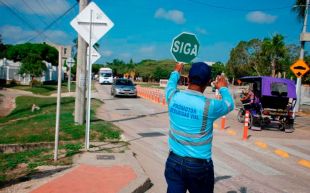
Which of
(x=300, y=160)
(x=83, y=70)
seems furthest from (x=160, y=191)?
(x=83, y=70)

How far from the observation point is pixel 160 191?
667 cm

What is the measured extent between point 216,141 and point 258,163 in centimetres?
301

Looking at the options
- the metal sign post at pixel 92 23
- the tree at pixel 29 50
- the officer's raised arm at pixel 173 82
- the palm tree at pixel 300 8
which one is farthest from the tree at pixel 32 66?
the officer's raised arm at pixel 173 82

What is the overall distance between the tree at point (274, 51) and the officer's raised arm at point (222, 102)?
4949cm

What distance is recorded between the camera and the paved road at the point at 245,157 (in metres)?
7.50

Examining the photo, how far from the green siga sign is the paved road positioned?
259 centimetres

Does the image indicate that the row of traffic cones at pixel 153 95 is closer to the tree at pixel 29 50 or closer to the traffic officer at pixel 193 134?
the traffic officer at pixel 193 134

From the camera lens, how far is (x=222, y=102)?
379cm

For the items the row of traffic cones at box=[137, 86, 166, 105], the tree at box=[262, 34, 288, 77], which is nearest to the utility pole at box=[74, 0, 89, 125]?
the row of traffic cones at box=[137, 86, 166, 105]

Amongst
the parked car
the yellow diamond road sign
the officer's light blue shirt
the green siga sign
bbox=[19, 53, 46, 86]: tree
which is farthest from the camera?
bbox=[19, 53, 46, 86]: tree

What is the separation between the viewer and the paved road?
7496mm

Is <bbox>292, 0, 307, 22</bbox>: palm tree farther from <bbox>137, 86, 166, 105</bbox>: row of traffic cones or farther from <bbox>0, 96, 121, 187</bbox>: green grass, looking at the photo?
<bbox>0, 96, 121, 187</bbox>: green grass

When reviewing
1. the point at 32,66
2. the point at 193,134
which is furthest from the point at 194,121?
the point at 32,66

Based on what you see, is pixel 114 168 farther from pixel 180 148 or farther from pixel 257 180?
pixel 180 148
